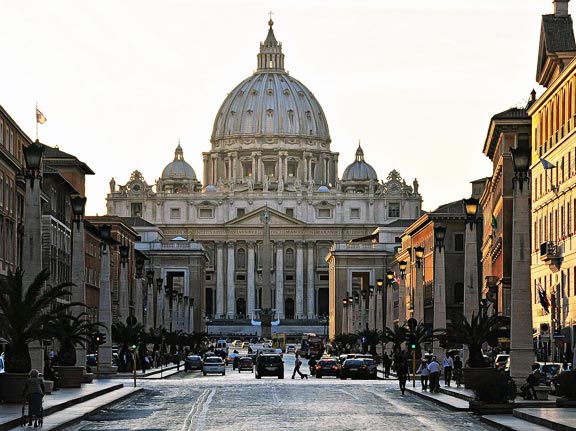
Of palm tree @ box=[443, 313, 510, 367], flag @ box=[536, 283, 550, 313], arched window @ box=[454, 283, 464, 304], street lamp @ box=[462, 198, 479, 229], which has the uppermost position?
arched window @ box=[454, 283, 464, 304]

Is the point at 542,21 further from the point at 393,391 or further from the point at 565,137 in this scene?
the point at 393,391

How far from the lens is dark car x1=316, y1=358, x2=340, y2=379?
83500mm

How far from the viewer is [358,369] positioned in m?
78.4

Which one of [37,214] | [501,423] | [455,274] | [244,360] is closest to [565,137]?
[37,214]

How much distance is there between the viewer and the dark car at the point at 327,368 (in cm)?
8350

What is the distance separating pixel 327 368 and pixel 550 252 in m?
18.4

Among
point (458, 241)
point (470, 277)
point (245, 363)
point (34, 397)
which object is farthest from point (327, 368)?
point (458, 241)

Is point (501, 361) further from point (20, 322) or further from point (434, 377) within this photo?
point (20, 322)

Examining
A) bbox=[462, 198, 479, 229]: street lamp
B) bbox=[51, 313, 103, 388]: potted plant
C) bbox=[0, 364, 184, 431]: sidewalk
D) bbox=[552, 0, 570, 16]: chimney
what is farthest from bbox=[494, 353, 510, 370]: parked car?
bbox=[552, 0, 570, 16]: chimney

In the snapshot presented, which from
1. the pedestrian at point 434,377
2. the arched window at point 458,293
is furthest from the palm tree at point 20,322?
the arched window at point 458,293

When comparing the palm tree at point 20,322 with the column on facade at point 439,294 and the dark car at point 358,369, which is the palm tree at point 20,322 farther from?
the dark car at point 358,369

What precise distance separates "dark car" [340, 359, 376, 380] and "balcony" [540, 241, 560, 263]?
11.5 meters

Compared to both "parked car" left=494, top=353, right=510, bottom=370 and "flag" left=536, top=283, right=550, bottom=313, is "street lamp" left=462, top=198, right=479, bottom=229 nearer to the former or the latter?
"parked car" left=494, top=353, right=510, bottom=370

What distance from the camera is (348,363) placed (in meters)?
79.2
